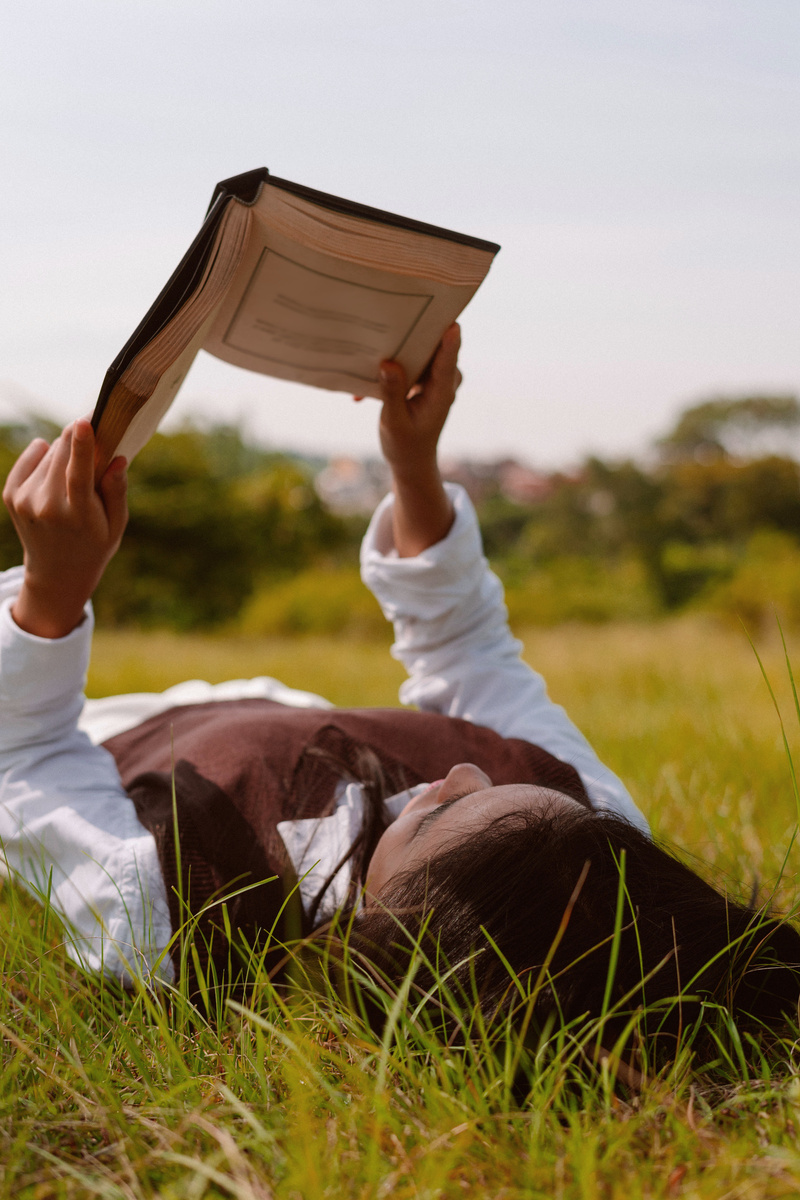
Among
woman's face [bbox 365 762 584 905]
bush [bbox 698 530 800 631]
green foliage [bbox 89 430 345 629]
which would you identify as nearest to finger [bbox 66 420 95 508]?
woman's face [bbox 365 762 584 905]

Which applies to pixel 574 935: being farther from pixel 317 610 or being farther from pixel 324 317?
pixel 317 610

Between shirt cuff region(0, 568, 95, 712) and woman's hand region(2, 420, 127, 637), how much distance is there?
28mm

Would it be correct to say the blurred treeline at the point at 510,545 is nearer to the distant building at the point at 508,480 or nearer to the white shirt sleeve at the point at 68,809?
the distant building at the point at 508,480

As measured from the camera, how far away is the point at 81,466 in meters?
Answer: 1.28

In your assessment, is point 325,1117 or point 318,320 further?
point 318,320

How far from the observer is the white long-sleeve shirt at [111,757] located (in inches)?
51.8

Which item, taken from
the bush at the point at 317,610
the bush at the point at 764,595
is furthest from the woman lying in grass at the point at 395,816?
the bush at the point at 317,610

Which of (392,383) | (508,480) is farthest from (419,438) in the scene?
(508,480)

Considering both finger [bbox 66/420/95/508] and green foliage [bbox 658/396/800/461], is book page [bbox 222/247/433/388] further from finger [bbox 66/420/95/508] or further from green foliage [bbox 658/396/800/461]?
green foliage [bbox 658/396/800/461]

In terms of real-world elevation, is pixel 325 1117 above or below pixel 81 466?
below

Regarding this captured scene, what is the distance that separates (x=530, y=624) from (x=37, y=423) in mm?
8573

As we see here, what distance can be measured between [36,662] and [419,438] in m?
0.81

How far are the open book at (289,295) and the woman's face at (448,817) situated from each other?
0.72 m

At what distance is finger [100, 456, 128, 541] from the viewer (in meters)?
1.34
